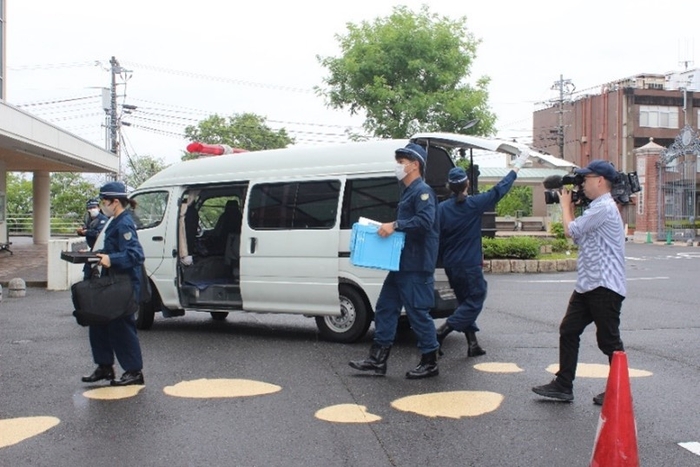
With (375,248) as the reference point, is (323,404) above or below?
below

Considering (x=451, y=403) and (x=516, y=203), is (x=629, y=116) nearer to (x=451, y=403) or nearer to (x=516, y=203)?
(x=516, y=203)

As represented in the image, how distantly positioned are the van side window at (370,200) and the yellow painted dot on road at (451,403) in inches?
92.7

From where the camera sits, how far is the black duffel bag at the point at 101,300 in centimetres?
595

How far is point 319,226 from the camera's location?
8266 mm

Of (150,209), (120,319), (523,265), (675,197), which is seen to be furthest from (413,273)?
(675,197)

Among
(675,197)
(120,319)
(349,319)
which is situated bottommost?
(349,319)

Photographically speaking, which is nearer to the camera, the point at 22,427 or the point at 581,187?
the point at 22,427

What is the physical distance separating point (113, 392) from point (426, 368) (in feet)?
8.39

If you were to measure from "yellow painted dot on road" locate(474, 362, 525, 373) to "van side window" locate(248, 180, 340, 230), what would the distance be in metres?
2.19

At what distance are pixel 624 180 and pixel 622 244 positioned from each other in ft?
1.58

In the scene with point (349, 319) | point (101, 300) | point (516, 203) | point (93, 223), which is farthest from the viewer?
point (516, 203)

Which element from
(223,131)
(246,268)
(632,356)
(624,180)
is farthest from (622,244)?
(223,131)

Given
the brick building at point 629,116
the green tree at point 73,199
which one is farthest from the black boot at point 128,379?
the brick building at point 629,116

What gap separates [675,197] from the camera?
37.2 metres
